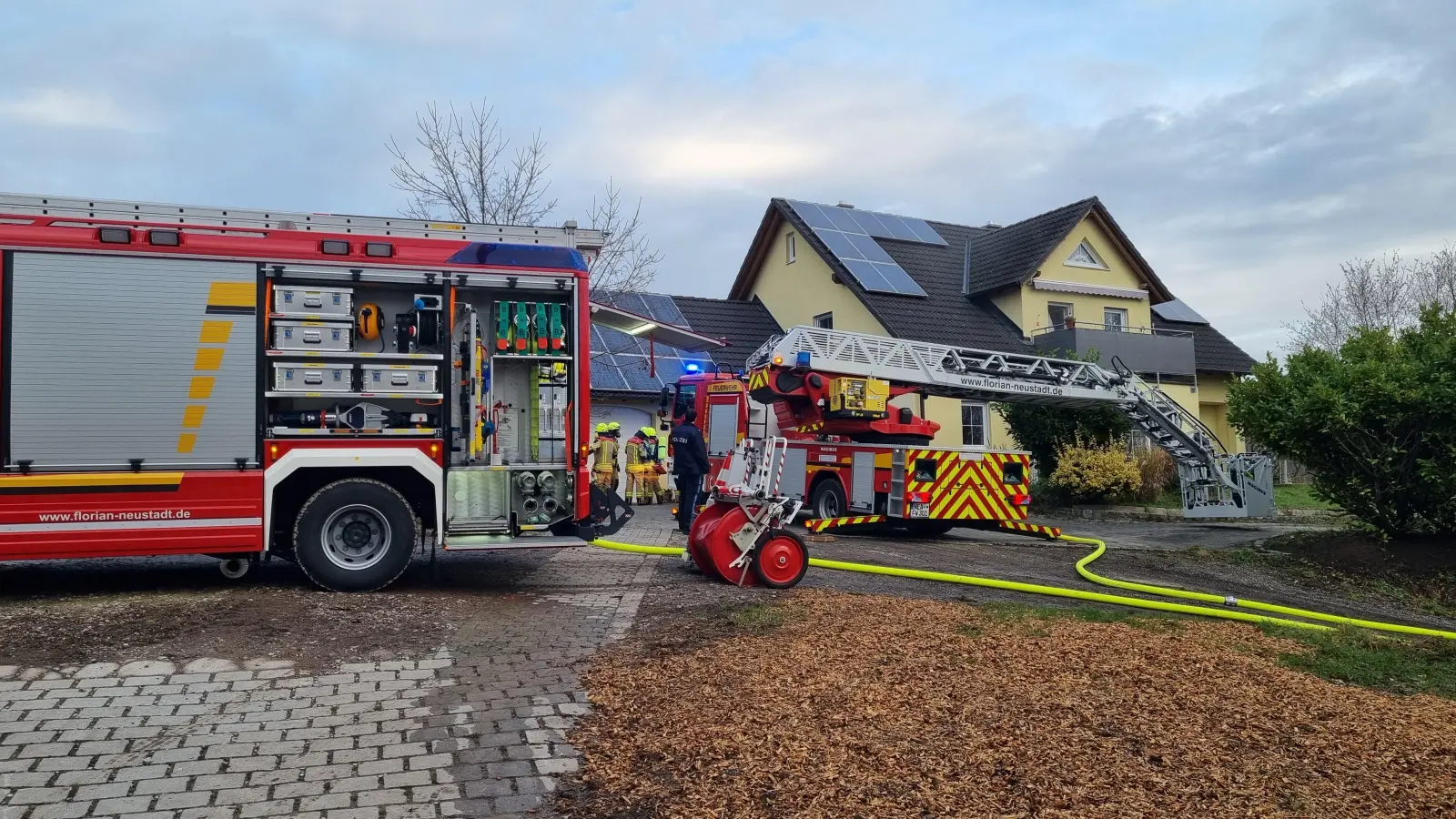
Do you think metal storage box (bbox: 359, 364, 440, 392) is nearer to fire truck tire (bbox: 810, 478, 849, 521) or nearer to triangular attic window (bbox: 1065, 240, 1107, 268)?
fire truck tire (bbox: 810, 478, 849, 521)

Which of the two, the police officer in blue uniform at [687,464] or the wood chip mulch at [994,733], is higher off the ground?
the police officer in blue uniform at [687,464]

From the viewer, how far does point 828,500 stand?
1555 centimetres

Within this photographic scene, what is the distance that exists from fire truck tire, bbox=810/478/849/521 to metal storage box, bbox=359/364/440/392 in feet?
26.6

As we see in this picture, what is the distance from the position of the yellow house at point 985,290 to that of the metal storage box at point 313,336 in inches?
637

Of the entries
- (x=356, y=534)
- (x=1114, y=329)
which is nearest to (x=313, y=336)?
(x=356, y=534)

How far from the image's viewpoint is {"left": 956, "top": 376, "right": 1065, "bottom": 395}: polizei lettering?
1548 centimetres

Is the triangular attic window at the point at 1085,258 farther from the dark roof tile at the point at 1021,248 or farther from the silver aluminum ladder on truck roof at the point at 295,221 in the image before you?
the silver aluminum ladder on truck roof at the point at 295,221

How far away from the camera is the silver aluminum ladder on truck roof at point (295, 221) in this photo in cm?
796

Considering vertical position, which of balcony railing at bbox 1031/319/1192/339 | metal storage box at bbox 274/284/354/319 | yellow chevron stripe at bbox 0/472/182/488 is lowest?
yellow chevron stripe at bbox 0/472/182/488

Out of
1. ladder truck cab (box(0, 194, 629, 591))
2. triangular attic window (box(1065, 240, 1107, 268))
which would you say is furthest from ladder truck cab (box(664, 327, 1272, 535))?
triangular attic window (box(1065, 240, 1107, 268))

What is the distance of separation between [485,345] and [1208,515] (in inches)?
546

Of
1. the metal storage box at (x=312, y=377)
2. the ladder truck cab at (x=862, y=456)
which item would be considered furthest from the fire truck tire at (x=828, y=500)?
the metal storage box at (x=312, y=377)

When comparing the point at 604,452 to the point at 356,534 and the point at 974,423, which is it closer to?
the point at 356,534

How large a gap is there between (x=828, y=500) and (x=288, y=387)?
9040mm
